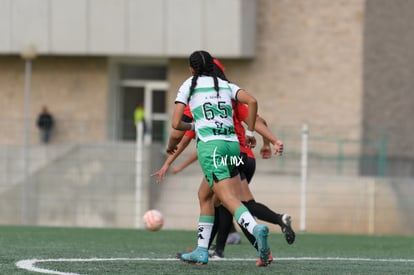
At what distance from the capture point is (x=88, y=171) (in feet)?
89.2

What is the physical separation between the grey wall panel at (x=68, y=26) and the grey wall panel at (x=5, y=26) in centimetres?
113

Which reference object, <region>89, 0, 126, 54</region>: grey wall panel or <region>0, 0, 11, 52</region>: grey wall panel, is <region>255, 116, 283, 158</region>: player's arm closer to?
<region>89, 0, 126, 54</region>: grey wall panel

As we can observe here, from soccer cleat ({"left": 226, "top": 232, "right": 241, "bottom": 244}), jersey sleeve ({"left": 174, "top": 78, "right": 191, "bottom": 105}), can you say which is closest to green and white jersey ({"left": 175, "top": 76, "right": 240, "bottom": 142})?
jersey sleeve ({"left": 174, "top": 78, "right": 191, "bottom": 105})

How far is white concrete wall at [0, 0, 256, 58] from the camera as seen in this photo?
30.5 metres

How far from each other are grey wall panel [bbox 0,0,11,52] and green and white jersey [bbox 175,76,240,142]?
2161 cm

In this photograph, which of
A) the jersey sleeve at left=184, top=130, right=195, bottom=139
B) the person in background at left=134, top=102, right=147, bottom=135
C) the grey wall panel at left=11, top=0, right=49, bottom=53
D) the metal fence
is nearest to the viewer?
the jersey sleeve at left=184, top=130, right=195, bottom=139

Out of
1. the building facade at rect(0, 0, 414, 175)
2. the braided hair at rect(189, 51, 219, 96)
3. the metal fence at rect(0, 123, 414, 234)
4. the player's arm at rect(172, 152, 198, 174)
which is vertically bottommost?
the metal fence at rect(0, 123, 414, 234)

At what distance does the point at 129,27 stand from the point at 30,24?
8.76ft

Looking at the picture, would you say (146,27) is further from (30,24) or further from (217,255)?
(217,255)

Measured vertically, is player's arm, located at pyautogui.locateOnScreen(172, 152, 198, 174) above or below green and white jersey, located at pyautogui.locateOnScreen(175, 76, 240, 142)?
below

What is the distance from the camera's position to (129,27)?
102 ft

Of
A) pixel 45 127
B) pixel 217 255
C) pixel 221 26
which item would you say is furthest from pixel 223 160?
pixel 45 127

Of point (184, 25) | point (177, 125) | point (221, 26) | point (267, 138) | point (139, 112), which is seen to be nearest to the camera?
point (177, 125)

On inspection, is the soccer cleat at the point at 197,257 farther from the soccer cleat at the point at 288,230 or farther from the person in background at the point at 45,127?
the person in background at the point at 45,127
